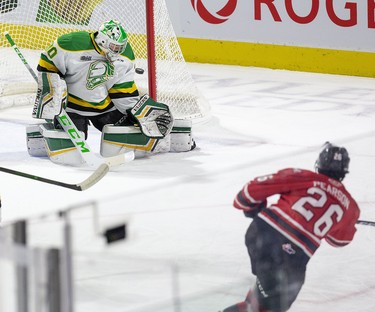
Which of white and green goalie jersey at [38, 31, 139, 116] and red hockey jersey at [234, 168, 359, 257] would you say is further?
white and green goalie jersey at [38, 31, 139, 116]

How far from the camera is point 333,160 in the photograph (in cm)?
209

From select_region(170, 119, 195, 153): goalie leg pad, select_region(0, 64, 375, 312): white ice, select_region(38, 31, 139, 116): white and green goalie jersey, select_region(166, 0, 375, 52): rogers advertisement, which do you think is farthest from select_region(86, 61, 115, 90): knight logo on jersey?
select_region(166, 0, 375, 52): rogers advertisement

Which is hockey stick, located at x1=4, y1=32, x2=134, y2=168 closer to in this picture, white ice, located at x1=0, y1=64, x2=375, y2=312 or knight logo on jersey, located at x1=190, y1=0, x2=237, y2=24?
white ice, located at x1=0, y1=64, x2=375, y2=312

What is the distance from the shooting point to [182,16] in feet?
23.4

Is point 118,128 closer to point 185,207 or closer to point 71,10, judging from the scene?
point 71,10

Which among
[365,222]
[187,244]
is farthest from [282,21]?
[187,244]

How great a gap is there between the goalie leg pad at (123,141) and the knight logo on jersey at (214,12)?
7.34 feet

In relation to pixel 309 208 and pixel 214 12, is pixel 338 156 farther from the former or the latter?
pixel 214 12

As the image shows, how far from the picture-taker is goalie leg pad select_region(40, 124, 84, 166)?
4715 millimetres

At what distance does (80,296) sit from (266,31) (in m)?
5.49

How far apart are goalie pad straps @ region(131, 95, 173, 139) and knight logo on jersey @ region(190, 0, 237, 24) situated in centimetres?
218

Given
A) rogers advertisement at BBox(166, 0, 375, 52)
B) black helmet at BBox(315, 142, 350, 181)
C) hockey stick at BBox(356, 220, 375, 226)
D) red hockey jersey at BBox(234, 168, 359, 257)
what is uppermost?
black helmet at BBox(315, 142, 350, 181)

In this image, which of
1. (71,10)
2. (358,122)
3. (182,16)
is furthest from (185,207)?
(182,16)

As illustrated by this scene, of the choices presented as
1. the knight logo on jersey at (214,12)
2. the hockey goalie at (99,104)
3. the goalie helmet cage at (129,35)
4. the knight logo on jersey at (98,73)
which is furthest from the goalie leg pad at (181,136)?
the knight logo on jersey at (214,12)
